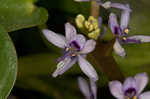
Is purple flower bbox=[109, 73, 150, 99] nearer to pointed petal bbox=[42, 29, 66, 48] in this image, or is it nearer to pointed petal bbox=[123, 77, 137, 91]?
pointed petal bbox=[123, 77, 137, 91]

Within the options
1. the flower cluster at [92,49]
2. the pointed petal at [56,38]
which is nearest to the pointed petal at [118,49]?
the flower cluster at [92,49]

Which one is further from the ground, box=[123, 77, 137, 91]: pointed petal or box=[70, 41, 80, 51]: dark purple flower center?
box=[70, 41, 80, 51]: dark purple flower center

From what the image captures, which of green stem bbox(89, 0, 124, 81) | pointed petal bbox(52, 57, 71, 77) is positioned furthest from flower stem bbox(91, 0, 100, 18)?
pointed petal bbox(52, 57, 71, 77)

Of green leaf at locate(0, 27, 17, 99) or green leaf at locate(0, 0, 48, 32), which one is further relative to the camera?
green leaf at locate(0, 0, 48, 32)

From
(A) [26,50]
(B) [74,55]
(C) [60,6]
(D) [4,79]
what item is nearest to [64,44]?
(B) [74,55]

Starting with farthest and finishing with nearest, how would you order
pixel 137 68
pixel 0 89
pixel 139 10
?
pixel 137 68 < pixel 139 10 < pixel 0 89

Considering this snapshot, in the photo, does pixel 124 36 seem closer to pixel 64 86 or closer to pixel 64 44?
pixel 64 44
